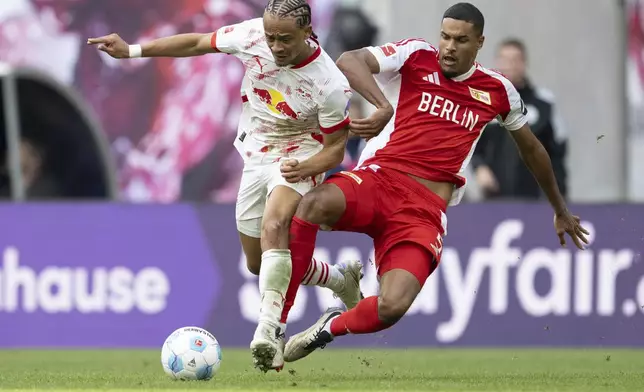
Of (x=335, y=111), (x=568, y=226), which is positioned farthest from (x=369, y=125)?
(x=568, y=226)

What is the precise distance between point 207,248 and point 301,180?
14.8 ft

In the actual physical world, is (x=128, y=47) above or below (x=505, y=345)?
above

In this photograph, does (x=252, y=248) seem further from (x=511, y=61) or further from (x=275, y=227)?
(x=511, y=61)

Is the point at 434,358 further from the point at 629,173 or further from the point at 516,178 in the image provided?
the point at 629,173

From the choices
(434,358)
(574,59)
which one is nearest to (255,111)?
(434,358)

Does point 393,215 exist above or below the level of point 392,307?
above

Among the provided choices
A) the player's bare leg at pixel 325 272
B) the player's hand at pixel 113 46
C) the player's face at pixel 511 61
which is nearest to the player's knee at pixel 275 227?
the player's bare leg at pixel 325 272

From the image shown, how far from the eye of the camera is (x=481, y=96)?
9.80 metres

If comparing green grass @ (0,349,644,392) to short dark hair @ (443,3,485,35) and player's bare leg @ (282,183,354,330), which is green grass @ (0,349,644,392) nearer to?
player's bare leg @ (282,183,354,330)

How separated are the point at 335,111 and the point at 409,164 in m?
0.72

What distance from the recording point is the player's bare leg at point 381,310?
9148 mm

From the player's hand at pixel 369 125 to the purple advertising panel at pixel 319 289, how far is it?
4.83 m

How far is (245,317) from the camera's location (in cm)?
1365

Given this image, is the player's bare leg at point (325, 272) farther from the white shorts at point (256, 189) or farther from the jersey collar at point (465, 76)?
the jersey collar at point (465, 76)
